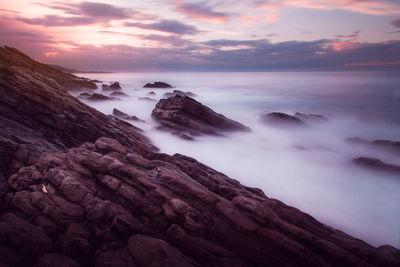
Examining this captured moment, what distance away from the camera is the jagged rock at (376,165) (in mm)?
15720

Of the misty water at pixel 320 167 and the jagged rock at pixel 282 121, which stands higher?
the jagged rock at pixel 282 121

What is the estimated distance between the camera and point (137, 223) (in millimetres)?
6348

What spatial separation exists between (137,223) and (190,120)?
16575mm

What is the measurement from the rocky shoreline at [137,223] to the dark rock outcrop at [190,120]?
13298mm

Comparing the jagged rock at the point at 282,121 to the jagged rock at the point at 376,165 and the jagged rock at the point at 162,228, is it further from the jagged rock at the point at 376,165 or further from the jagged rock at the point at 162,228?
the jagged rock at the point at 162,228

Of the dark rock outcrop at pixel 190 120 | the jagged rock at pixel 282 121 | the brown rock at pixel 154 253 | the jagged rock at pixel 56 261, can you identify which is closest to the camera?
the jagged rock at pixel 56 261

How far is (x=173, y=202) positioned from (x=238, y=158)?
13388mm

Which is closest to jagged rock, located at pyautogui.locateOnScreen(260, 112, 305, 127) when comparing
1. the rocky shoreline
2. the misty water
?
the misty water

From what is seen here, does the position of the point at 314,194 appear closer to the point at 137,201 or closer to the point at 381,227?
the point at 381,227

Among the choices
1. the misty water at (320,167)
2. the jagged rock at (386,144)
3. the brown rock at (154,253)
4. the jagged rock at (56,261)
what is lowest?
the jagged rock at (56,261)

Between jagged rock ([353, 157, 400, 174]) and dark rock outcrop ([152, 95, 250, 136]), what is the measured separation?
1212 centimetres

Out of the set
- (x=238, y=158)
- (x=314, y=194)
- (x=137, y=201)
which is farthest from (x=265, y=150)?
(x=137, y=201)

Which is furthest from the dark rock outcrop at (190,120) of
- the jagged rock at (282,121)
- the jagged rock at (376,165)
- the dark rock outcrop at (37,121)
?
the jagged rock at (376,165)

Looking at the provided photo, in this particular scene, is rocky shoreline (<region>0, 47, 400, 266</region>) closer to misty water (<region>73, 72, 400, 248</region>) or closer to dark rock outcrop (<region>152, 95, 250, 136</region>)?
misty water (<region>73, 72, 400, 248</region>)
